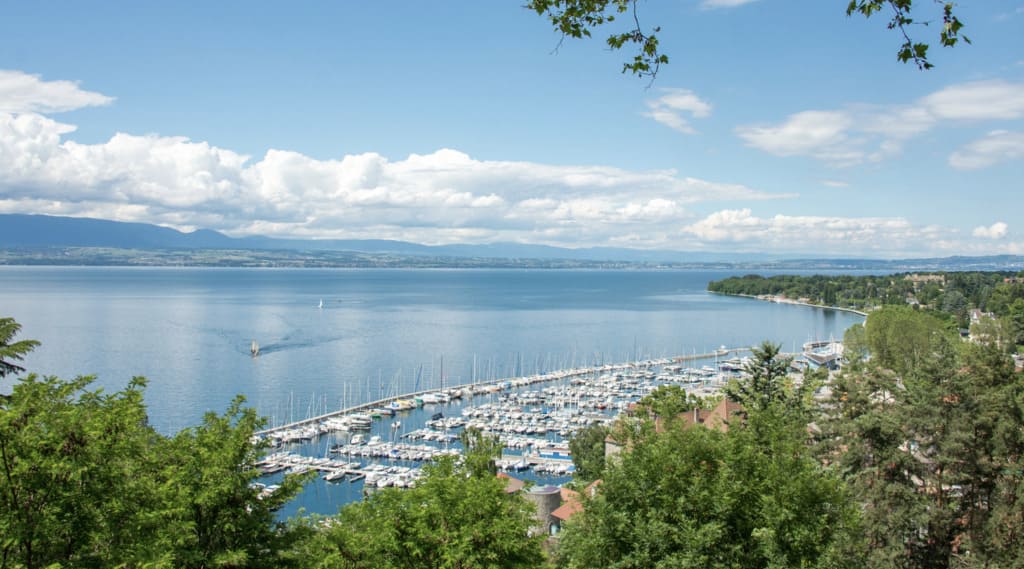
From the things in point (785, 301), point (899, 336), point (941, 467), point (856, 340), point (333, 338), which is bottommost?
point (333, 338)

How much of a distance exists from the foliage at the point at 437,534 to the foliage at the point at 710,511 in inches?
51.6

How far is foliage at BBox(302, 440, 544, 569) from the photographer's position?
8.38 m

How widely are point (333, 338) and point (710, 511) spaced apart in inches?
3162

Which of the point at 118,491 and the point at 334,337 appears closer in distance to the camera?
the point at 118,491

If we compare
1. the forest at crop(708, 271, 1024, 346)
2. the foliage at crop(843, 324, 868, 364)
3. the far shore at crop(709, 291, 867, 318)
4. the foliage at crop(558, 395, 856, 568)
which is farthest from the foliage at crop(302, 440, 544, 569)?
the far shore at crop(709, 291, 867, 318)

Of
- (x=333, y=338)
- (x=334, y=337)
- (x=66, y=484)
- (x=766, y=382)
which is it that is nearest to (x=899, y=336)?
(x=766, y=382)

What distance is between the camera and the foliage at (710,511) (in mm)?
9000

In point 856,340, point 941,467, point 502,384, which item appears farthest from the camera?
point 502,384

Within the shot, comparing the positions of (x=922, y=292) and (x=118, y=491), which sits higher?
(x=118, y=491)

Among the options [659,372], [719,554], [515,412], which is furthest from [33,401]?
[659,372]

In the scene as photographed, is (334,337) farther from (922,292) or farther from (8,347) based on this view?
(922,292)

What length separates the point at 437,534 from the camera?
27.9 feet

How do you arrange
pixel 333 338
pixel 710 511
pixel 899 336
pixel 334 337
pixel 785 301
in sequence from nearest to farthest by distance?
pixel 710 511, pixel 899 336, pixel 333 338, pixel 334 337, pixel 785 301

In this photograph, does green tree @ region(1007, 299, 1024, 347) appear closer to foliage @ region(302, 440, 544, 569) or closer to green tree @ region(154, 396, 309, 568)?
foliage @ region(302, 440, 544, 569)
